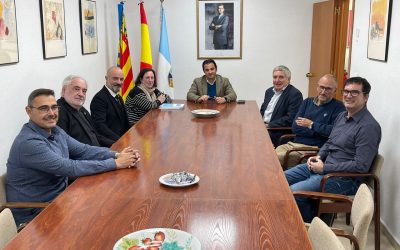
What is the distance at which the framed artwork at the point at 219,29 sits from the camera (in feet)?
18.7

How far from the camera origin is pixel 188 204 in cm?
169

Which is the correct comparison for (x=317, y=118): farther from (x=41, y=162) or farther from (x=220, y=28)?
(x=220, y=28)

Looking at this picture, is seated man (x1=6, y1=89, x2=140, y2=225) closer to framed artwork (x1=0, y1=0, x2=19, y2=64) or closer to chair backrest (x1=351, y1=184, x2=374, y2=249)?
framed artwork (x1=0, y1=0, x2=19, y2=64)

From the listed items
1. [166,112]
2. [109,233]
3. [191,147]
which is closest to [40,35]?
[166,112]

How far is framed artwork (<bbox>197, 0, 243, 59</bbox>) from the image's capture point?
18.7 feet

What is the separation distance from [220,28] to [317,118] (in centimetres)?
277

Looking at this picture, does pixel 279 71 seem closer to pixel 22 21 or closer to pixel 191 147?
pixel 191 147

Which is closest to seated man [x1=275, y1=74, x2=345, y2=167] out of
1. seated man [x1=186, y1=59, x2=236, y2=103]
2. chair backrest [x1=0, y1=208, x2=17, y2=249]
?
seated man [x1=186, y1=59, x2=236, y2=103]

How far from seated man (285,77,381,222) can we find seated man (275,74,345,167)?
0.42 m

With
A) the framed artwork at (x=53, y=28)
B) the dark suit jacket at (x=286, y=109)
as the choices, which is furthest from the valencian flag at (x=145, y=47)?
the dark suit jacket at (x=286, y=109)

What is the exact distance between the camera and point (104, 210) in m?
1.65

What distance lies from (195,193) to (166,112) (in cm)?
218

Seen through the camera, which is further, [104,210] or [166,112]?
[166,112]

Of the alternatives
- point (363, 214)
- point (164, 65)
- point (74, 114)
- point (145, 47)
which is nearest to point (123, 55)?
point (145, 47)
